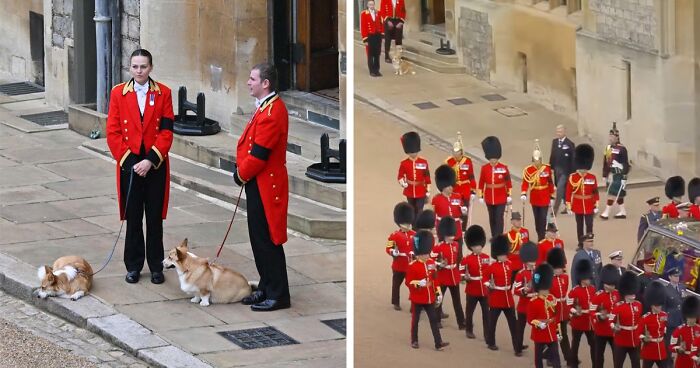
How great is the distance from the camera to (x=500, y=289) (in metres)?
5.69

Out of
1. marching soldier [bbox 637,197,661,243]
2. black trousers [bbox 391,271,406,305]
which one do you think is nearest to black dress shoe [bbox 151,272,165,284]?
black trousers [bbox 391,271,406,305]

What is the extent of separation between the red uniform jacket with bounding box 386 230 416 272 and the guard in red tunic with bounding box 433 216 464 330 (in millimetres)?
107

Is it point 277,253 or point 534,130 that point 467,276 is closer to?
point 534,130

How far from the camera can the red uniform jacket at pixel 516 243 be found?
18.4ft

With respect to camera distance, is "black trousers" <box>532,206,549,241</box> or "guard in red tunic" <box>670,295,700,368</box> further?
"black trousers" <box>532,206,549,241</box>

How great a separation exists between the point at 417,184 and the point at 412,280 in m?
0.35

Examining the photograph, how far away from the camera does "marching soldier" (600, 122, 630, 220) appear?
204 inches

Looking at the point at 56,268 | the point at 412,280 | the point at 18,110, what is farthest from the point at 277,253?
the point at 18,110

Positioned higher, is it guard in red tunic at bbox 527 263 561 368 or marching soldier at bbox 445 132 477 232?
marching soldier at bbox 445 132 477 232

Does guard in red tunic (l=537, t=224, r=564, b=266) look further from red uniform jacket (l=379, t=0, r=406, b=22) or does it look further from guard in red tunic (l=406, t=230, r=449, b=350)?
red uniform jacket (l=379, t=0, r=406, b=22)

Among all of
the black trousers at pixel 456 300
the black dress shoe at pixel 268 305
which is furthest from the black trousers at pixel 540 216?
the black dress shoe at pixel 268 305

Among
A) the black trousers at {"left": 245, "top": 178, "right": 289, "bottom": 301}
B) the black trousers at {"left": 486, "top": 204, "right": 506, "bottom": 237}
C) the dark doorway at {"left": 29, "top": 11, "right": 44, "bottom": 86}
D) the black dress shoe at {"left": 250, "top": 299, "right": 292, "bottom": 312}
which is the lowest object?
the black dress shoe at {"left": 250, "top": 299, "right": 292, "bottom": 312}

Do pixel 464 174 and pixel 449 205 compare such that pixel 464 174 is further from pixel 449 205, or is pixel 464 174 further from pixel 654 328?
pixel 654 328

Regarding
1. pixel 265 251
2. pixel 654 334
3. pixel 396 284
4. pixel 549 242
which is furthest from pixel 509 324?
pixel 265 251
